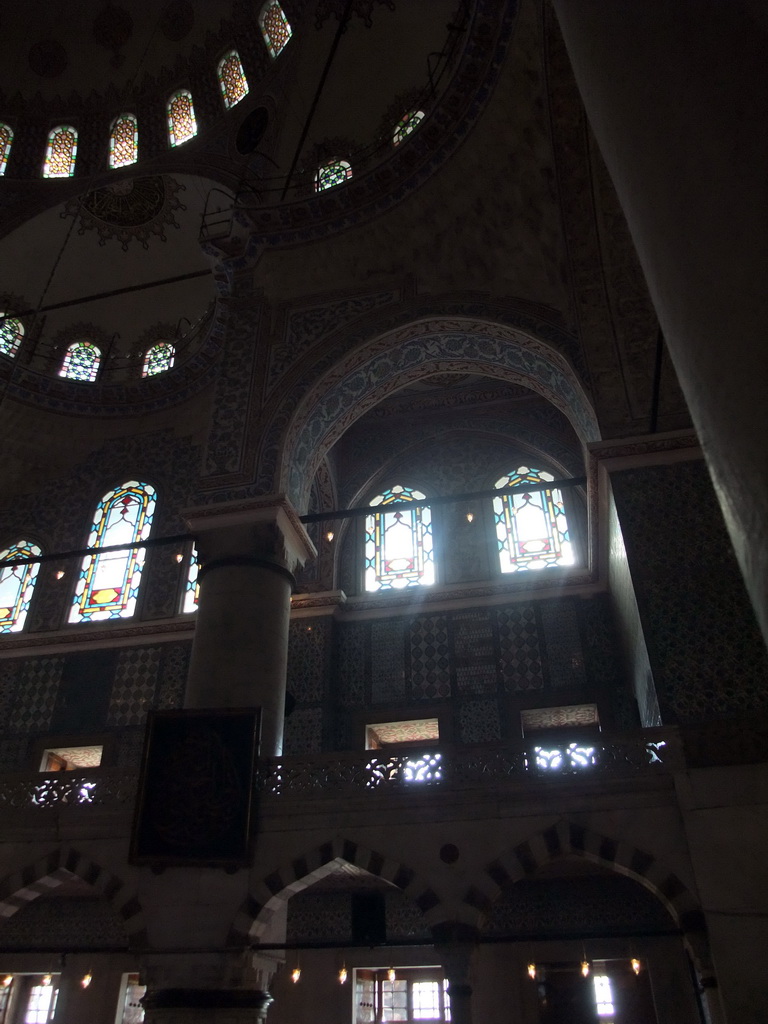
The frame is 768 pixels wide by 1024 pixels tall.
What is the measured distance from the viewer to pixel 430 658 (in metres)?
9.73

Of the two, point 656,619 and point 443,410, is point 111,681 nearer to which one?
point 443,410

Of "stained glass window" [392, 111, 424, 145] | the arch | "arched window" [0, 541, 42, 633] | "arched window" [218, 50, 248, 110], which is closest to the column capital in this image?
the arch

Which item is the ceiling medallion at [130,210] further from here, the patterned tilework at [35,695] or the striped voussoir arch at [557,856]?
the striped voussoir arch at [557,856]

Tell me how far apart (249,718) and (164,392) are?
7.41 m

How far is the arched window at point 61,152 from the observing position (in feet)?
40.5

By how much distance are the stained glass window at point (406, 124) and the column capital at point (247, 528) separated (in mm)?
5055

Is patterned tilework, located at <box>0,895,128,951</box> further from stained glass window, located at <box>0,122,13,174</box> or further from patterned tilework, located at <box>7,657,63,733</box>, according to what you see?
stained glass window, located at <box>0,122,13,174</box>

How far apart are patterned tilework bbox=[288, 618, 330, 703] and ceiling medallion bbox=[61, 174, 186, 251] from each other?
6.88 metres

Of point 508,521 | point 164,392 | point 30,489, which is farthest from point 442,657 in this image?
point 30,489

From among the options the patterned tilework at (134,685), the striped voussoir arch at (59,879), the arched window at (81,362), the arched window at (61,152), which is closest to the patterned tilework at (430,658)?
the patterned tilework at (134,685)

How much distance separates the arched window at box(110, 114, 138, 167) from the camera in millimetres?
12273

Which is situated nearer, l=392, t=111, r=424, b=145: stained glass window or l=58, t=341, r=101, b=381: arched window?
l=392, t=111, r=424, b=145: stained glass window

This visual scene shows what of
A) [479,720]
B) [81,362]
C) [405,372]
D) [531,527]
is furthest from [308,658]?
[81,362]

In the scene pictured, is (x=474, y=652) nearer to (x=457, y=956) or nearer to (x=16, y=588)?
(x=457, y=956)
